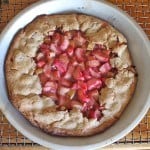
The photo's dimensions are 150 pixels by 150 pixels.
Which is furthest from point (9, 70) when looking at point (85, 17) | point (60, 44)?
point (85, 17)

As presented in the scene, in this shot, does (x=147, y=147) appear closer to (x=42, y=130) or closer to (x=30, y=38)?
(x=42, y=130)

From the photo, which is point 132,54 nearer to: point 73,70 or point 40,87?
point 73,70
